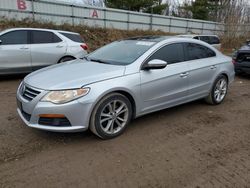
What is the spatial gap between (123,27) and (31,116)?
17401 mm

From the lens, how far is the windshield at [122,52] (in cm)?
406

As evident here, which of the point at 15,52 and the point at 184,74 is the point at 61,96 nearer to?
the point at 184,74

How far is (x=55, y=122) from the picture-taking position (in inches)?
128

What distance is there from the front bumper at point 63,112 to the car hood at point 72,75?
0.73ft

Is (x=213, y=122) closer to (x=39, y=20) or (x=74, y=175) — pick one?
(x=74, y=175)

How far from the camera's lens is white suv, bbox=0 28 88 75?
281 inches

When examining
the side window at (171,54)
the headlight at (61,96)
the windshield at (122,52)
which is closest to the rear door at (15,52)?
the windshield at (122,52)

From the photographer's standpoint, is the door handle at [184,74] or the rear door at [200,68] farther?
the rear door at [200,68]

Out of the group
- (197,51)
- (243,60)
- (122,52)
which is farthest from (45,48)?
(243,60)

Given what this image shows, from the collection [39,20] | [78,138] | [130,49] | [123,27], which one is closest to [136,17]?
[123,27]

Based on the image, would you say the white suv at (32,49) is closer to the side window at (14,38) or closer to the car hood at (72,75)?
the side window at (14,38)

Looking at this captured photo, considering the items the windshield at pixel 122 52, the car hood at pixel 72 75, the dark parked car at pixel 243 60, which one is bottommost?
the dark parked car at pixel 243 60

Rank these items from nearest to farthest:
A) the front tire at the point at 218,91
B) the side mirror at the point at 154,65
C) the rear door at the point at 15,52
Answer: the side mirror at the point at 154,65 → the front tire at the point at 218,91 → the rear door at the point at 15,52

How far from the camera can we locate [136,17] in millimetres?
20562
